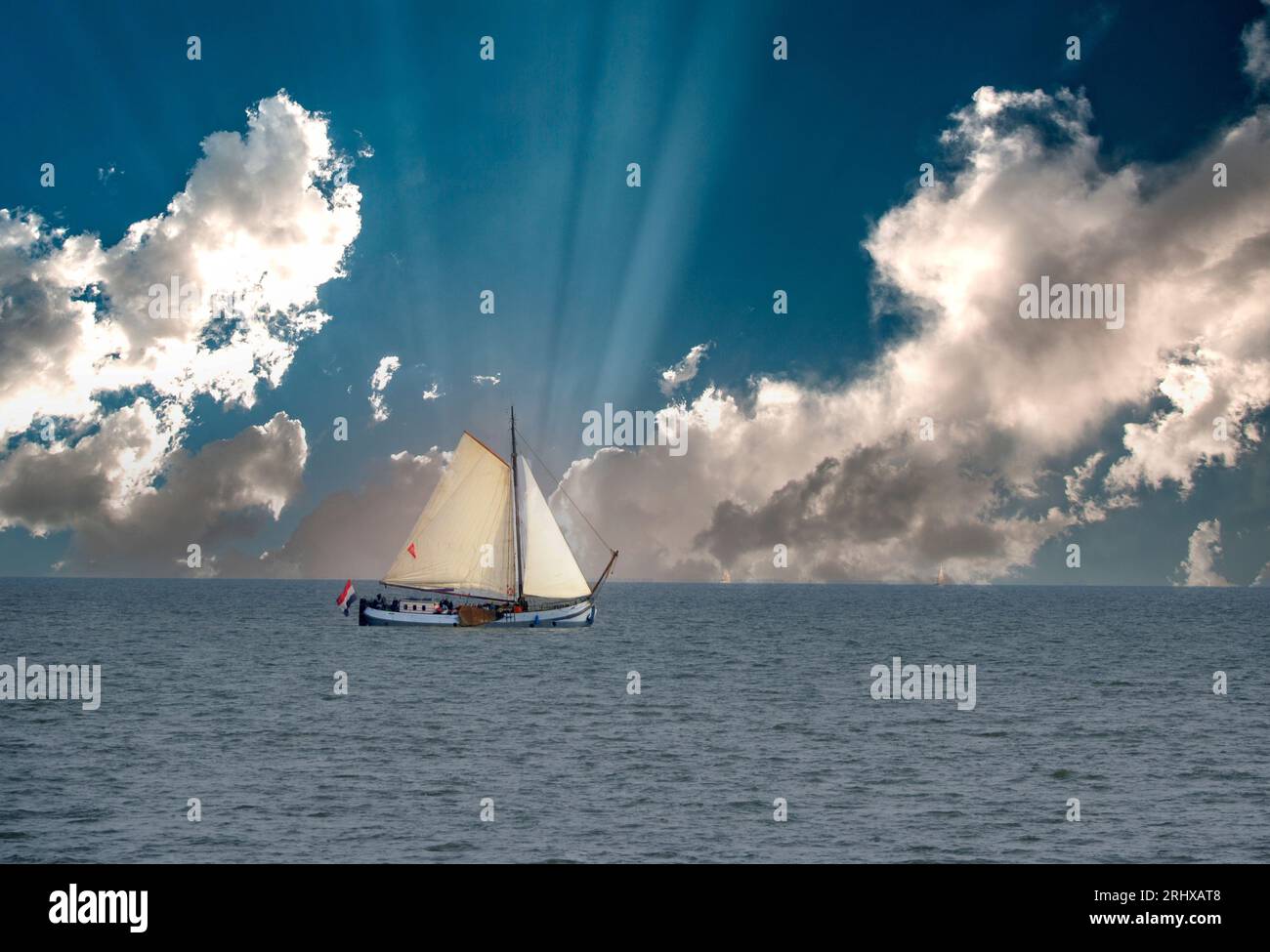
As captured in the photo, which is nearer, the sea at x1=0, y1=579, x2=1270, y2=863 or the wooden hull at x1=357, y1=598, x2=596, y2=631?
the sea at x1=0, y1=579, x2=1270, y2=863

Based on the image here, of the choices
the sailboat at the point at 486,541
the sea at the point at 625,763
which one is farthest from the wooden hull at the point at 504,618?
the sea at the point at 625,763

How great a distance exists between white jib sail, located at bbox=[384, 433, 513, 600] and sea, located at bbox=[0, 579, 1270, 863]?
896 centimetres

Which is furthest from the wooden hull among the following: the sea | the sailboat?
the sea

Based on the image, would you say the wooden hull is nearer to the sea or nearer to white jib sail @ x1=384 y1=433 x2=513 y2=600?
white jib sail @ x1=384 y1=433 x2=513 y2=600

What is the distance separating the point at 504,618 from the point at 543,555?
10357mm

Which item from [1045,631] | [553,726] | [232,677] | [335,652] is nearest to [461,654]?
[335,652]

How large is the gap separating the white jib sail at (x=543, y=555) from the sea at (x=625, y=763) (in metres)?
12.3

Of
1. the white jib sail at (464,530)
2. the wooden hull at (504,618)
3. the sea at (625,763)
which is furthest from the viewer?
the wooden hull at (504,618)

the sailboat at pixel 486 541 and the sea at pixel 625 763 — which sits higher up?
the sailboat at pixel 486 541

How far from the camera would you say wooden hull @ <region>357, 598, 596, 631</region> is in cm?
11250

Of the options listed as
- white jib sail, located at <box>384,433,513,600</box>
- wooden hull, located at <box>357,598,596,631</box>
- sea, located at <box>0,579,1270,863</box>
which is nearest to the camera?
sea, located at <box>0,579,1270,863</box>

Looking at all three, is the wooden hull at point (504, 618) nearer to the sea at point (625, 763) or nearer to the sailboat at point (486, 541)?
the sailboat at point (486, 541)

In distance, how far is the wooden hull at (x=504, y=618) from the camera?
369ft
